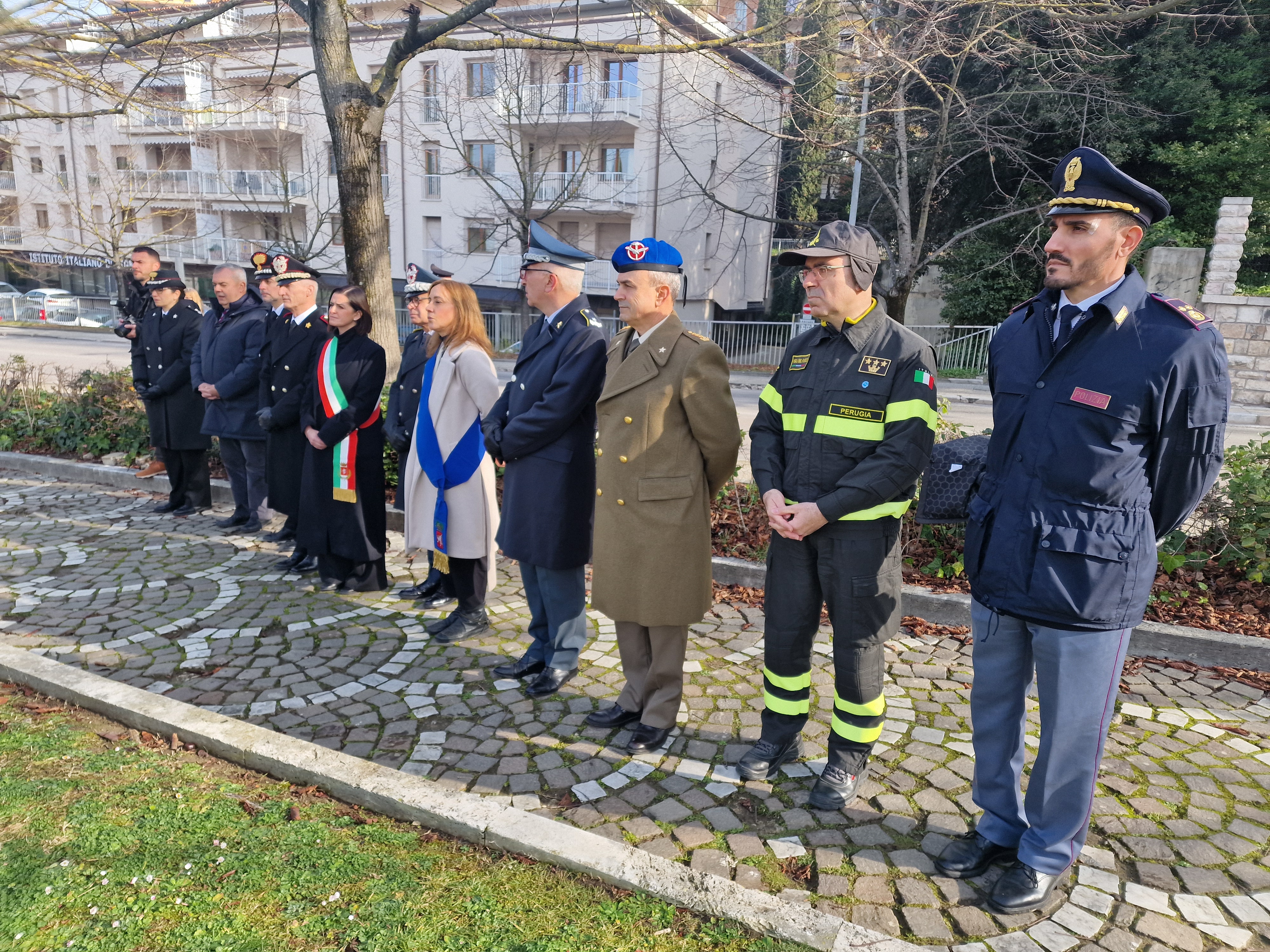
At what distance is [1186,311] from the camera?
2.58 meters

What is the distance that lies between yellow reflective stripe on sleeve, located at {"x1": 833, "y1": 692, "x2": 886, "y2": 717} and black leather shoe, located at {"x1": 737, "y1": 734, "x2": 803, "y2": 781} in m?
0.33

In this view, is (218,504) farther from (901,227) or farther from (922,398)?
(901,227)

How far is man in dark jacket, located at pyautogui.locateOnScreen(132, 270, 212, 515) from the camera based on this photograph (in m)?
7.78

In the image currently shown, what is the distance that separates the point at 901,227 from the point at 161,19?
13.5 m

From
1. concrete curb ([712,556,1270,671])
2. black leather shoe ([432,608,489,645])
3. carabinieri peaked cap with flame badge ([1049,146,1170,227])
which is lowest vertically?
black leather shoe ([432,608,489,645])

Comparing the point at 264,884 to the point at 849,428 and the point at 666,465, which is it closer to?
the point at 666,465

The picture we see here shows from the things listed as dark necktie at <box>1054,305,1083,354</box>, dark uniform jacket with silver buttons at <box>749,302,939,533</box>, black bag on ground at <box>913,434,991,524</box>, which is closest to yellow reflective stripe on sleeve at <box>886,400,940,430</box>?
dark uniform jacket with silver buttons at <box>749,302,939,533</box>

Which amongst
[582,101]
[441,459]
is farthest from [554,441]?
[582,101]

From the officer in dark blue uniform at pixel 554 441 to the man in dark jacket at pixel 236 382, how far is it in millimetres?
3716

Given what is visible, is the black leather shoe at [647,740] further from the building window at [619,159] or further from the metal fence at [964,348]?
the building window at [619,159]

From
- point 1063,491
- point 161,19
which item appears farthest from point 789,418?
point 161,19

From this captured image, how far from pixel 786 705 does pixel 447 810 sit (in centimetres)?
149

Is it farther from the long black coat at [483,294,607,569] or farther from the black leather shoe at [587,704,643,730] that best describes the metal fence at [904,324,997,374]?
the black leather shoe at [587,704,643,730]

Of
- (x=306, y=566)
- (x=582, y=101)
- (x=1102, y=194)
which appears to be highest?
(x=582, y=101)
